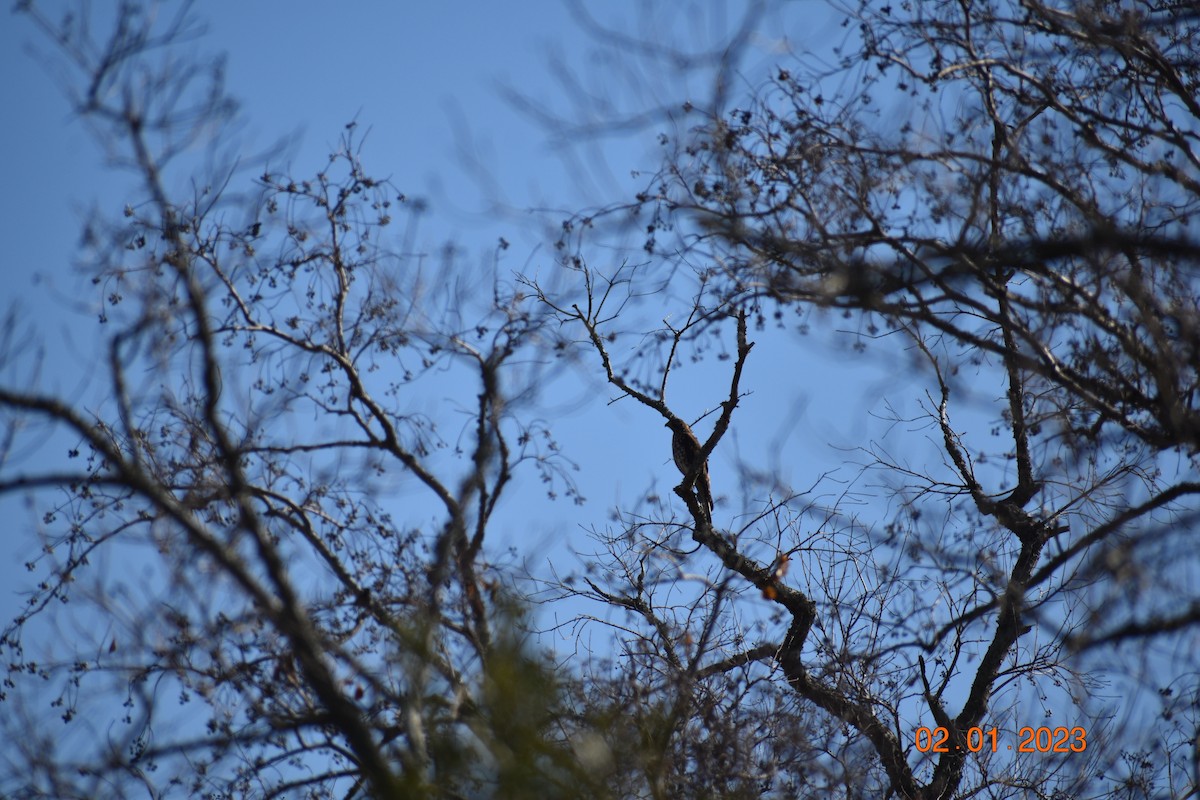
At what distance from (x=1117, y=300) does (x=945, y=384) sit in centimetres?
116

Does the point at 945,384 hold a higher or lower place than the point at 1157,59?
lower

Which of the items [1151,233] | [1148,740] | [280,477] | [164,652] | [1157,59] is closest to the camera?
[1151,233]

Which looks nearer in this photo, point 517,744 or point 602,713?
point 517,744

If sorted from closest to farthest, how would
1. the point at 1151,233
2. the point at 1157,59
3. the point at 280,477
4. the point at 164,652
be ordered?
the point at 1151,233 → the point at 1157,59 → the point at 164,652 → the point at 280,477

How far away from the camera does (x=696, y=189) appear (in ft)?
16.8

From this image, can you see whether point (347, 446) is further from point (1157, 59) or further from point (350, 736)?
point (1157, 59)

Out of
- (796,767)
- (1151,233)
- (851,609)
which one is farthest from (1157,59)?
(796,767)

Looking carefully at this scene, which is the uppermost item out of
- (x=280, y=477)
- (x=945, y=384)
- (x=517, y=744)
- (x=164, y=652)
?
(x=280, y=477)
